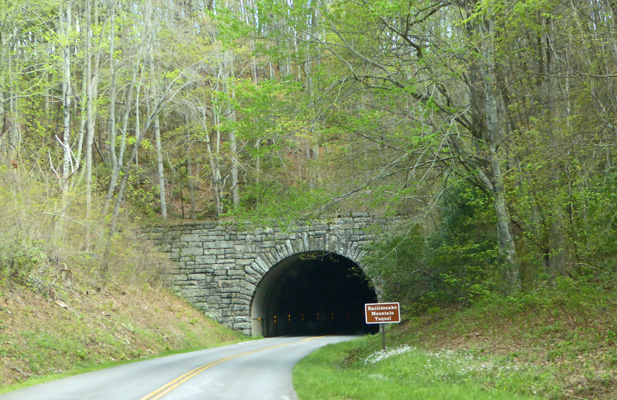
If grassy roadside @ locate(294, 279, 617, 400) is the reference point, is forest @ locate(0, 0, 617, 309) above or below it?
above

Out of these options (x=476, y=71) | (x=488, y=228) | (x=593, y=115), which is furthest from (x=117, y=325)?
(x=593, y=115)

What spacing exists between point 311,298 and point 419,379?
94.0ft

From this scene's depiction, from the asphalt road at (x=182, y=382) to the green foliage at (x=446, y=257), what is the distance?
392cm

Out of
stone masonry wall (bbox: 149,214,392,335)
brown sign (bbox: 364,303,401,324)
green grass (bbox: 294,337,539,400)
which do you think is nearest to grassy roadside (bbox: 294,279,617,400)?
green grass (bbox: 294,337,539,400)

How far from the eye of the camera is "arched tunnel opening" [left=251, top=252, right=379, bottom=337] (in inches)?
1103

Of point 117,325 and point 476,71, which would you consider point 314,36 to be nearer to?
point 476,71

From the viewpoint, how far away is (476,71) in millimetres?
14375

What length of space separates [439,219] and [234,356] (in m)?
7.17

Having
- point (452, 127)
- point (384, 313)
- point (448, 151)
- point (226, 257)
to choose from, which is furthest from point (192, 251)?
point (452, 127)

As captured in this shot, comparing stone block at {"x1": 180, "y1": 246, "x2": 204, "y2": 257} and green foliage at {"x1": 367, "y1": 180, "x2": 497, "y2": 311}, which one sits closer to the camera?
green foliage at {"x1": 367, "y1": 180, "x2": 497, "y2": 311}

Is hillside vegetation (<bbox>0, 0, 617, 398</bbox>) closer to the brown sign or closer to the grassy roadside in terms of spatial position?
the grassy roadside

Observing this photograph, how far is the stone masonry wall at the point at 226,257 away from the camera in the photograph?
25469 millimetres

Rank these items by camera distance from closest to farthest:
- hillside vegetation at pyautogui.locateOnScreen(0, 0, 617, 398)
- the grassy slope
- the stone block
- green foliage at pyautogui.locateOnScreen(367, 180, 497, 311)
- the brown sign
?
1. hillside vegetation at pyautogui.locateOnScreen(0, 0, 617, 398)
2. the grassy slope
3. the brown sign
4. green foliage at pyautogui.locateOnScreen(367, 180, 497, 311)
5. the stone block

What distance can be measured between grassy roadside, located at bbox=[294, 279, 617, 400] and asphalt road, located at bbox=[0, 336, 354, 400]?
63 cm
